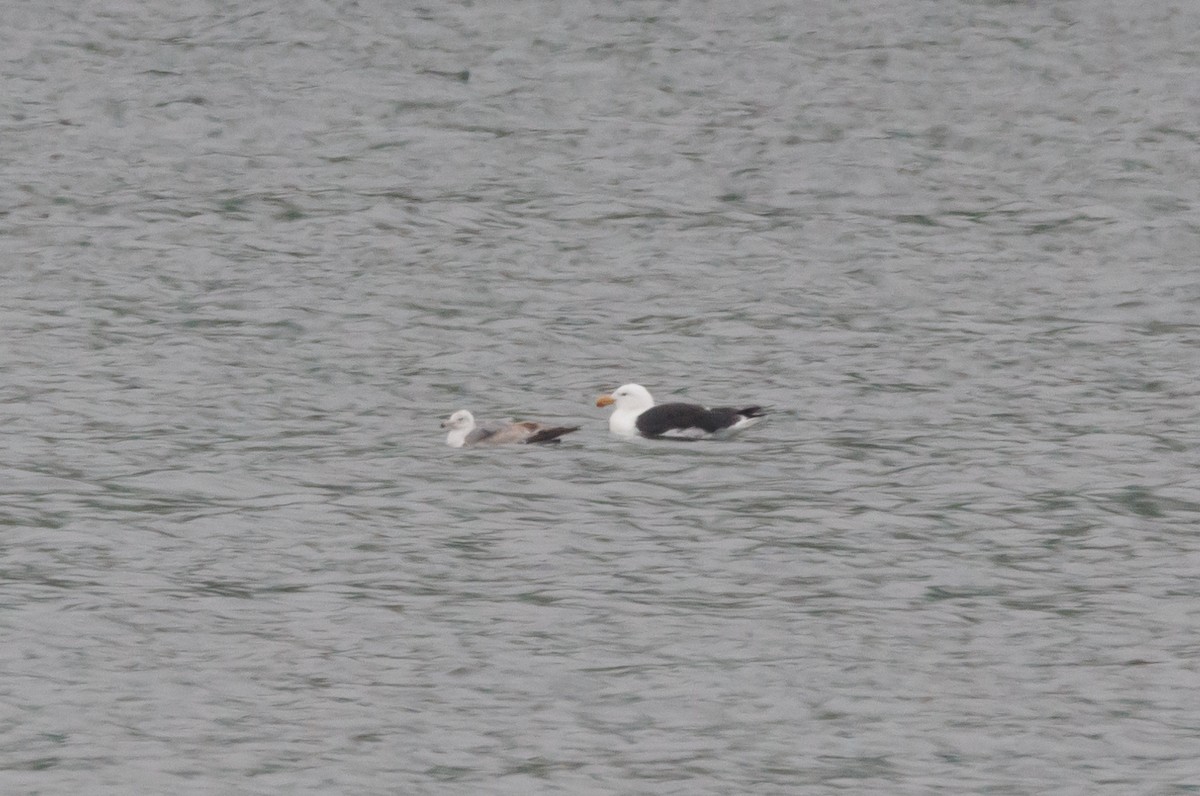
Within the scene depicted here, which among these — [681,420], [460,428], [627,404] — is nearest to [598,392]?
[627,404]

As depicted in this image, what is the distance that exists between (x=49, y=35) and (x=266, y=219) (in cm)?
1044

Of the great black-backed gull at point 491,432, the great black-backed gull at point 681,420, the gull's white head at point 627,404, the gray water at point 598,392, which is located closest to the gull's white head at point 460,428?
the great black-backed gull at point 491,432

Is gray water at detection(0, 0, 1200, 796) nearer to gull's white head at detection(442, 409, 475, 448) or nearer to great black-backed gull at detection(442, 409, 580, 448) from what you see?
great black-backed gull at detection(442, 409, 580, 448)

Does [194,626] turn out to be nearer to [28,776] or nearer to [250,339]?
[28,776]

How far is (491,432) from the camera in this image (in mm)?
22344

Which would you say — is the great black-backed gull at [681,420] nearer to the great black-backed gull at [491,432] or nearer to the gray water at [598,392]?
the gray water at [598,392]

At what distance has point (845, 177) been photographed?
33.0 metres

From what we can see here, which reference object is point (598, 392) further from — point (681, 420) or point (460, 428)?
point (460, 428)

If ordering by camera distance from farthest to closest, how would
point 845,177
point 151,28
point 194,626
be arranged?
1. point 151,28
2. point 845,177
3. point 194,626

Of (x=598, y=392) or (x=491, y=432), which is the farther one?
(x=598, y=392)

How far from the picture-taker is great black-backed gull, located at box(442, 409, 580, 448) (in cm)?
A: 2234

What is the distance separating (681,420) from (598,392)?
6.91 ft

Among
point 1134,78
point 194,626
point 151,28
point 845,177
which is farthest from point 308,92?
point 194,626

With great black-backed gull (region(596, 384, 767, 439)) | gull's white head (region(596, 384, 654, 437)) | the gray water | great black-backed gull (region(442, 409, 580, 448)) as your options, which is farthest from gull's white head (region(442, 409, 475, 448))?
great black-backed gull (region(596, 384, 767, 439))
